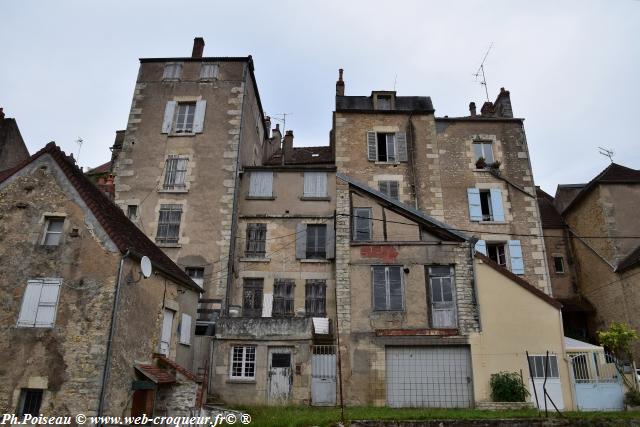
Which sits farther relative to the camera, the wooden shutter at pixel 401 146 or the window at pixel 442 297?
the wooden shutter at pixel 401 146

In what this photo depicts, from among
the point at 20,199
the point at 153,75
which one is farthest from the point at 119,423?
the point at 153,75

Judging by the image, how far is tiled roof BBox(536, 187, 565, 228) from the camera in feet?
84.3

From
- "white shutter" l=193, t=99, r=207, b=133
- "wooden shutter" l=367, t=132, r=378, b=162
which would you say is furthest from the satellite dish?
"wooden shutter" l=367, t=132, r=378, b=162

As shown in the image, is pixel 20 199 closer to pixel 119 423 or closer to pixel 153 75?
pixel 119 423

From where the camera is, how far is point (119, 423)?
36.6ft

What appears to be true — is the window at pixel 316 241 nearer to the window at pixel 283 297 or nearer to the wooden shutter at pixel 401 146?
the window at pixel 283 297

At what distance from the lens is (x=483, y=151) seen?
75.1ft

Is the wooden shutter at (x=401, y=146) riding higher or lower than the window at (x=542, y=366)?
higher

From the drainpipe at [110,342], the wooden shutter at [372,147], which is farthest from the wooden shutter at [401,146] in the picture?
the drainpipe at [110,342]

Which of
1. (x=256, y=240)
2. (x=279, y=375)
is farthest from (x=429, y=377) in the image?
(x=256, y=240)

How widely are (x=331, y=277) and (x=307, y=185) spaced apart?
13.7 ft

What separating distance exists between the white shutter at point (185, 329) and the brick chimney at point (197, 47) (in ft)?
45.7

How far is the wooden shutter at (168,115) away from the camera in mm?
21766

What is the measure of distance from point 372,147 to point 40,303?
50.5ft
